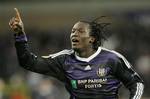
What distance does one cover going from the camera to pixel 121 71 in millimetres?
9797

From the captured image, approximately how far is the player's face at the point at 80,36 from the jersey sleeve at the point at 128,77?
0.46 meters

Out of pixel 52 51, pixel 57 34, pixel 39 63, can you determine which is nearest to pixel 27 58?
pixel 39 63

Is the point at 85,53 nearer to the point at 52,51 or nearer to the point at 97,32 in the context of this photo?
the point at 97,32

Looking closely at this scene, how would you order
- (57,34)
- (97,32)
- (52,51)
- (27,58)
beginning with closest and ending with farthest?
1. (27,58)
2. (97,32)
3. (52,51)
4. (57,34)

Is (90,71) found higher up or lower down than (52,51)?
higher up

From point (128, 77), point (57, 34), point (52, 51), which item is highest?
point (128, 77)

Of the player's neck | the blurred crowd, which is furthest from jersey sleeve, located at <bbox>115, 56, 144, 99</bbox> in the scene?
the blurred crowd

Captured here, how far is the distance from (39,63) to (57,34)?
16615mm

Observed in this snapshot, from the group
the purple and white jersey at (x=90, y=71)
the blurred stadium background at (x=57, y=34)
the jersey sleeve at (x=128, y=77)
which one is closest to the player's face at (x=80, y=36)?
the purple and white jersey at (x=90, y=71)

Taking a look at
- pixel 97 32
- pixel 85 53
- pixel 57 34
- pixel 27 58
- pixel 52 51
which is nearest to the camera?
pixel 27 58

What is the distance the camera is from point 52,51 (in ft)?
75.6


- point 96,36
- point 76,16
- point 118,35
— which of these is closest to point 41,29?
point 76,16

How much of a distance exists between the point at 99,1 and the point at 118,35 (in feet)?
10.3

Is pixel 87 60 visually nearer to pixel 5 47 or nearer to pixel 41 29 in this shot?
pixel 5 47
